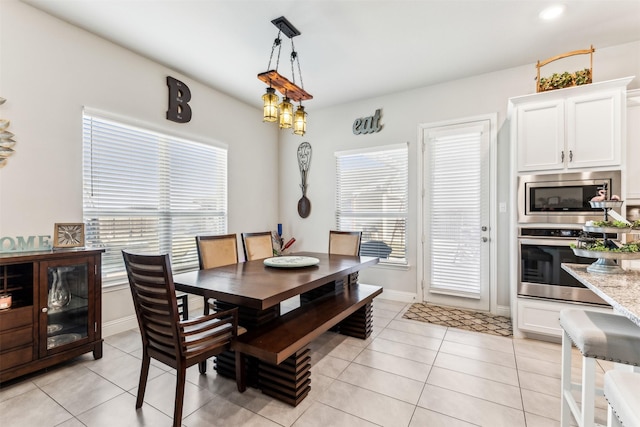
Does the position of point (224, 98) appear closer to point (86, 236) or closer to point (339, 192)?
point (339, 192)

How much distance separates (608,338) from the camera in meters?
1.35

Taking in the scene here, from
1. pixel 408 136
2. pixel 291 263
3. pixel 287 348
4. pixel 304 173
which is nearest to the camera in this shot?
pixel 287 348

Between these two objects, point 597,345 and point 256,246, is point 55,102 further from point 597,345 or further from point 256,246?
point 597,345

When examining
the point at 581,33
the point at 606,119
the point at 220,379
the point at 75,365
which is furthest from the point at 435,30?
the point at 75,365

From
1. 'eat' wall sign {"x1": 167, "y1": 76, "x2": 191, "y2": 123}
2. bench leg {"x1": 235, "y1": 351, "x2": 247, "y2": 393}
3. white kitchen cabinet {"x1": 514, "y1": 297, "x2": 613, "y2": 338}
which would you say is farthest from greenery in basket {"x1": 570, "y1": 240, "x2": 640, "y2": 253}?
'eat' wall sign {"x1": 167, "y1": 76, "x2": 191, "y2": 123}

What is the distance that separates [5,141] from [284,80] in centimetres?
230

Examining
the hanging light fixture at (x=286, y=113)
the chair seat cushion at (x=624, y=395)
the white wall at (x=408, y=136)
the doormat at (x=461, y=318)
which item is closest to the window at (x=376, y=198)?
the white wall at (x=408, y=136)

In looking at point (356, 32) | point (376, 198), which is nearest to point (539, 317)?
point (376, 198)

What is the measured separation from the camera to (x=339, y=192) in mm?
4762

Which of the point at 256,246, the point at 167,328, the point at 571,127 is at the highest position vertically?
the point at 571,127

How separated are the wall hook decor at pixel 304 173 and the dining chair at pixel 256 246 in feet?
4.85

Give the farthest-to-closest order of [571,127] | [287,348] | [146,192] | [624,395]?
[146,192]
[571,127]
[287,348]
[624,395]

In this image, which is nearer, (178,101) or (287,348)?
(287,348)

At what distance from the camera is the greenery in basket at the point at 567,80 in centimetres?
274
